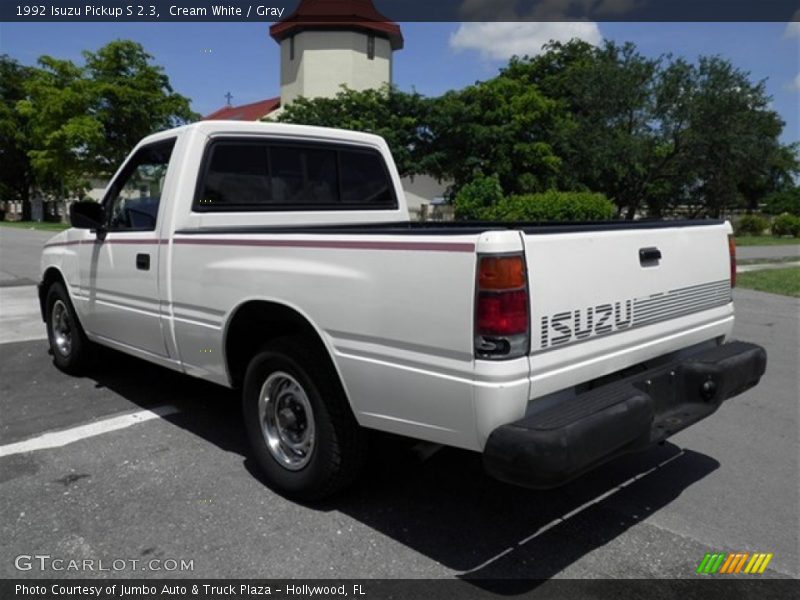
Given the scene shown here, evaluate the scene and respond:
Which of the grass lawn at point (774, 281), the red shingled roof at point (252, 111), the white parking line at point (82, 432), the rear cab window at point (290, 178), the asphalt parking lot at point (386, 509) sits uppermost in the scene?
the red shingled roof at point (252, 111)

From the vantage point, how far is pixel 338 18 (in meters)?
41.1

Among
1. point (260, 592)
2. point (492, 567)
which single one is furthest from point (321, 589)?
point (492, 567)

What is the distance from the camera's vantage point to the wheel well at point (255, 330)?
3520 mm

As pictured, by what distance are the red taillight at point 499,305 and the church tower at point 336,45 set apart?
39655 mm

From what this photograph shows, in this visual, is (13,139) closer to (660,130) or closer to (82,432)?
(660,130)

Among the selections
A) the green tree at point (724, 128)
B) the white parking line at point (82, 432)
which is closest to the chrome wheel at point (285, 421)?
Answer: the white parking line at point (82, 432)

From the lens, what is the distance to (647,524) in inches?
136

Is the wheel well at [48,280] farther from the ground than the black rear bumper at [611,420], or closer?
farther from the ground

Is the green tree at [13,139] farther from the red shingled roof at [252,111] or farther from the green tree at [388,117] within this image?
Answer: the green tree at [388,117]

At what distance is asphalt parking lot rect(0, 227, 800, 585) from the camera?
10.2 ft

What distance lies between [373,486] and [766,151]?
36.0 meters

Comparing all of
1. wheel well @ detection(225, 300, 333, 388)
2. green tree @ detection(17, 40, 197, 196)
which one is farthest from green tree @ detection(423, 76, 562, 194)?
wheel well @ detection(225, 300, 333, 388)

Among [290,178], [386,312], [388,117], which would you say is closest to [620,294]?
[386,312]

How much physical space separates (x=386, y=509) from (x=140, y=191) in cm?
285
